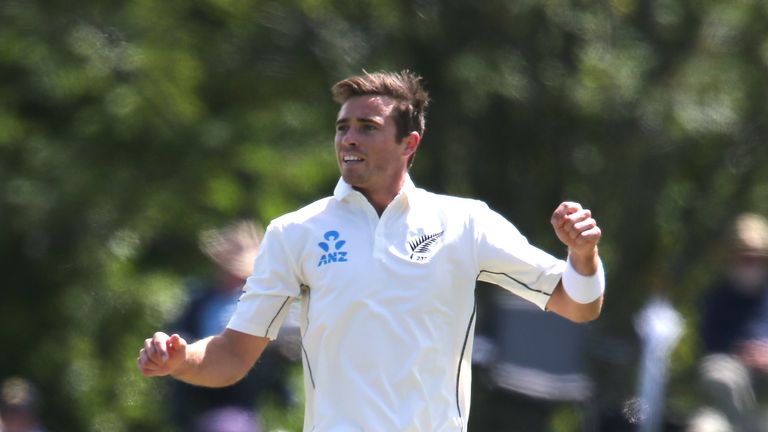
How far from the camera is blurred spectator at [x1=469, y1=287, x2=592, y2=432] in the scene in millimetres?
10164

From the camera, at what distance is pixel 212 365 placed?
5090mm

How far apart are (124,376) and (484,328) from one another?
3.15m

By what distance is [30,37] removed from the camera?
12.1 metres

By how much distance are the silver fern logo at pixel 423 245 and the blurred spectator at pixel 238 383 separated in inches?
112

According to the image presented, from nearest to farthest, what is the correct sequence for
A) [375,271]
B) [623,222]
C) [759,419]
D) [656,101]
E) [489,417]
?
1. [375,271]
2. [759,419]
3. [489,417]
4. [656,101]
5. [623,222]

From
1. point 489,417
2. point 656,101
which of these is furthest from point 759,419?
point 656,101

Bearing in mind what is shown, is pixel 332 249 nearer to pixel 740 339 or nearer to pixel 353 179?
pixel 353 179

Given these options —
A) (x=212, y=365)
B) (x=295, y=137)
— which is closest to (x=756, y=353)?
(x=212, y=365)

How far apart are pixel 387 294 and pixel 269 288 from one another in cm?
39

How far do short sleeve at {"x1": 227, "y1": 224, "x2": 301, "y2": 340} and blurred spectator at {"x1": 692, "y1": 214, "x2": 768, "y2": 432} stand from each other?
4.14m

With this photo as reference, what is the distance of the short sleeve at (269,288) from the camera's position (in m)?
5.07

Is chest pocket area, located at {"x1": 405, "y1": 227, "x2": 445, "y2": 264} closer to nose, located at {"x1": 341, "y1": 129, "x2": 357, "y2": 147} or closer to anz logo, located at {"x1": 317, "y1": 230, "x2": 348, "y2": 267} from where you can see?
anz logo, located at {"x1": 317, "y1": 230, "x2": 348, "y2": 267}

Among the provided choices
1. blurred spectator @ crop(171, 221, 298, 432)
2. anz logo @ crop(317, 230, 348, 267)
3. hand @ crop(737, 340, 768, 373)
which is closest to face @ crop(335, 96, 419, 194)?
anz logo @ crop(317, 230, 348, 267)

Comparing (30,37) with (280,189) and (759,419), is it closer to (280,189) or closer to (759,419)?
(280,189)
